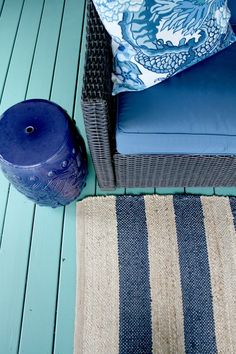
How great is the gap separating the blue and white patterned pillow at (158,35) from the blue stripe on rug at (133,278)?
1.73 ft

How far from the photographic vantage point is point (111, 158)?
1.17m

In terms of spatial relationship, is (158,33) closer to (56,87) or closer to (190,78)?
(190,78)

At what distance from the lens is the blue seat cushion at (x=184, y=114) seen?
104 centimetres

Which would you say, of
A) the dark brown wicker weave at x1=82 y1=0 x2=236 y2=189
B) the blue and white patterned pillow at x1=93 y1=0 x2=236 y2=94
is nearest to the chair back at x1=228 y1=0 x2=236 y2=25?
the blue and white patterned pillow at x1=93 y1=0 x2=236 y2=94

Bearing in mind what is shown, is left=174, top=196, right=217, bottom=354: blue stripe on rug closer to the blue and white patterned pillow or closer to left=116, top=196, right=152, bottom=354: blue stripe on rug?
left=116, top=196, right=152, bottom=354: blue stripe on rug

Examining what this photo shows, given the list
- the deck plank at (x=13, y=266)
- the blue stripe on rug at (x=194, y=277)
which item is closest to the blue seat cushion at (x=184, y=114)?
the blue stripe on rug at (x=194, y=277)

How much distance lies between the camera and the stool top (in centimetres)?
107

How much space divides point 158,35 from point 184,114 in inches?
9.5

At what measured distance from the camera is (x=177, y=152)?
1.12 metres

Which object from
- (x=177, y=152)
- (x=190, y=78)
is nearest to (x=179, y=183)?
(x=177, y=152)

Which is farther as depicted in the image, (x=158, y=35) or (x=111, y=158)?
(x=111, y=158)

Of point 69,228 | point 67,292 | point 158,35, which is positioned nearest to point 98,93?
point 158,35

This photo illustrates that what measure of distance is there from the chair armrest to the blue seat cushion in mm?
44

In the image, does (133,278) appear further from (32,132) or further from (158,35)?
(158,35)
